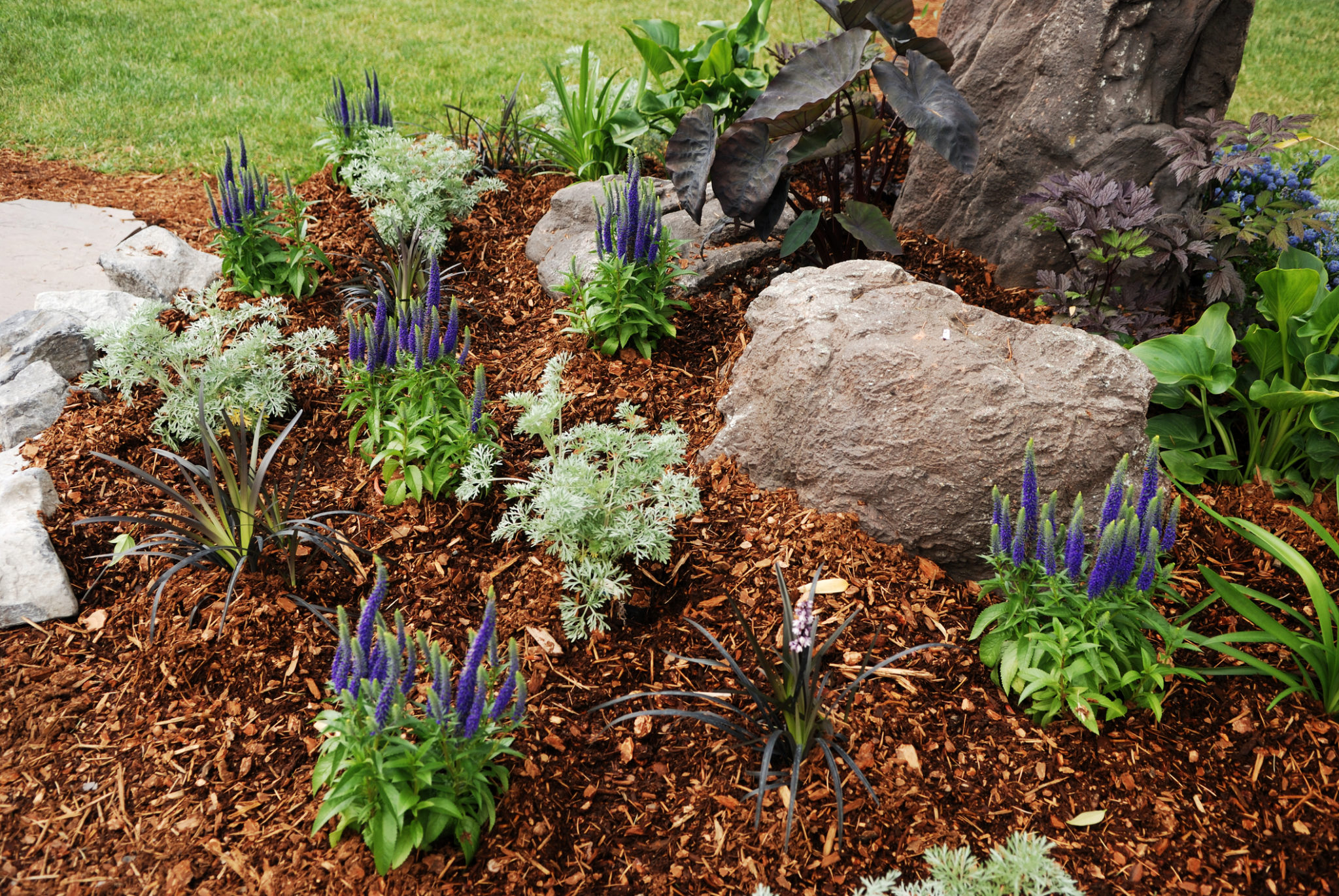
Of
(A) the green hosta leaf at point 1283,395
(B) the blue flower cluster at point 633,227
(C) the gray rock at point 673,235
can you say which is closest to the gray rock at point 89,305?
(C) the gray rock at point 673,235

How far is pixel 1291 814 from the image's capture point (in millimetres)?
2615

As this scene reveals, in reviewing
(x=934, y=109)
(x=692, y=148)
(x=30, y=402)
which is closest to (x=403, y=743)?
(x=30, y=402)

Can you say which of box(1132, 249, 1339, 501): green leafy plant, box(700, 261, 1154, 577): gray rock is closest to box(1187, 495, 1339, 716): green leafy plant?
box(700, 261, 1154, 577): gray rock

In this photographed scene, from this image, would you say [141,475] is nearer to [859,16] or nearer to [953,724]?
[953,724]

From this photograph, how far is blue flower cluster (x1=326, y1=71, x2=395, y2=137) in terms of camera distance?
5.75 metres

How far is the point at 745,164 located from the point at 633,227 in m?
0.65

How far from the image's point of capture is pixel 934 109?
402cm

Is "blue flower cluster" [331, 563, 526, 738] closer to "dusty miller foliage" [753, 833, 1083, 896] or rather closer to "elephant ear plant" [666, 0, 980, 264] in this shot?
"dusty miller foliage" [753, 833, 1083, 896]

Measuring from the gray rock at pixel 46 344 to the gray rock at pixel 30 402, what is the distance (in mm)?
58

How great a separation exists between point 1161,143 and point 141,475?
14.5 ft

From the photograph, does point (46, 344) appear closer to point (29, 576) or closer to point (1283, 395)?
point (29, 576)

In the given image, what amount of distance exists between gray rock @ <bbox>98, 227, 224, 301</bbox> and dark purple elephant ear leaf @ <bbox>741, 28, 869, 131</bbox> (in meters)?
3.28

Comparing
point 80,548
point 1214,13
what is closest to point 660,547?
point 80,548

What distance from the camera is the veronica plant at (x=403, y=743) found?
218 centimetres
